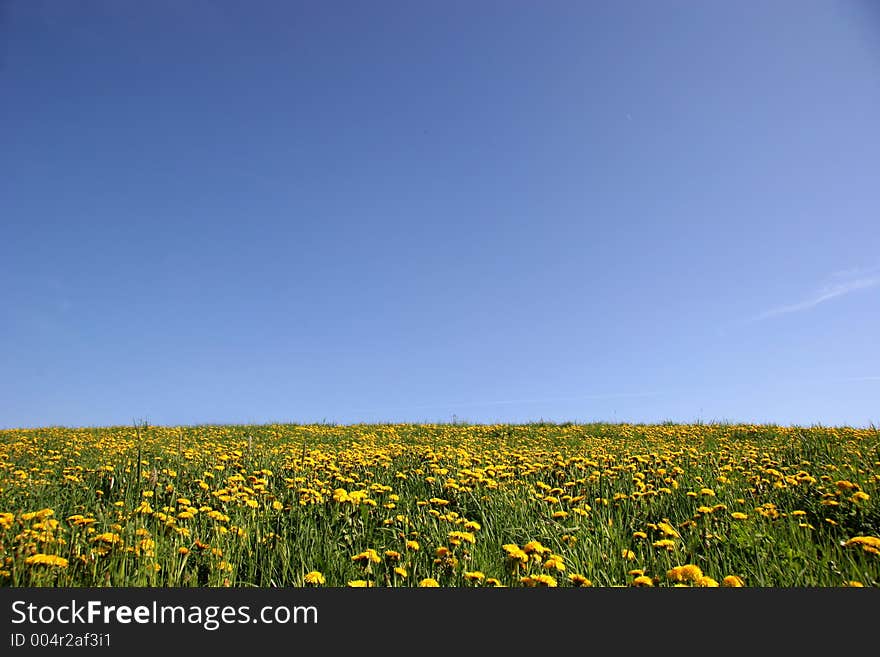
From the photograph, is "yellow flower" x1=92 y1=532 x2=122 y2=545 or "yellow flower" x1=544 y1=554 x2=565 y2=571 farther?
"yellow flower" x1=92 y1=532 x2=122 y2=545

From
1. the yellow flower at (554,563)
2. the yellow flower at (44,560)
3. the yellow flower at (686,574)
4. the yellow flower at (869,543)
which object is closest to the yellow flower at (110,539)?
the yellow flower at (44,560)

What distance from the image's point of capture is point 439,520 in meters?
4.96

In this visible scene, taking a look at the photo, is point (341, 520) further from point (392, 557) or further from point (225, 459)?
point (225, 459)

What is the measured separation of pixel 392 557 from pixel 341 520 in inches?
62.5

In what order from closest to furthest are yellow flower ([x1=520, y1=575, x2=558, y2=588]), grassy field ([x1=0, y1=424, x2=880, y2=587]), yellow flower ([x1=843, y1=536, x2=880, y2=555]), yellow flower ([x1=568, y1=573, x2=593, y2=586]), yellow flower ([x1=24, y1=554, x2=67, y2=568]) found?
yellow flower ([x1=520, y1=575, x2=558, y2=588])
yellow flower ([x1=568, y1=573, x2=593, y2=586])
yellow flower ([x1=24, y1=554, x2=67, y2=568])
grassy field ([x1=0, y1=424, x2=880, y2=587])
yellow flower ([x1=843, y1=536, x2=880, y2=555])

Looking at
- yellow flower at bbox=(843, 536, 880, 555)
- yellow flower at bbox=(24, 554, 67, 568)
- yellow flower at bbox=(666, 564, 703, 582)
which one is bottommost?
yellow flower at bbox=(843, 536, 880, 555)

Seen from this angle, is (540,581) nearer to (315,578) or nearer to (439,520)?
(315,578)

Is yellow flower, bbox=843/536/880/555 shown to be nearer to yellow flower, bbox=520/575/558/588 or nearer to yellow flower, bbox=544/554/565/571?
yellow flower, bbox=544/554/565/571

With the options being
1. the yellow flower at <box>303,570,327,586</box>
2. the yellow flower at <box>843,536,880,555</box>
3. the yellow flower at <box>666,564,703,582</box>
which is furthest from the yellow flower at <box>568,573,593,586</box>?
the yellow flower at <box>843,536,880,555</box>

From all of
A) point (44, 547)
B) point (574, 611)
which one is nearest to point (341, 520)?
point (44, 547)

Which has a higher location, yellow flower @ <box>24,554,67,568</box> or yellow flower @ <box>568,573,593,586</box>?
yellow flower @ <box>24,554,67,568</box>

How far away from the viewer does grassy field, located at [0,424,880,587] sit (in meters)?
3.48

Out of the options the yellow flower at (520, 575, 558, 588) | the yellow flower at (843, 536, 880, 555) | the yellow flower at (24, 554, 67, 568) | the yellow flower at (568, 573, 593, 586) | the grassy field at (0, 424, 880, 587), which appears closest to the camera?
the yellow flower at (520, 575, 558, 588)

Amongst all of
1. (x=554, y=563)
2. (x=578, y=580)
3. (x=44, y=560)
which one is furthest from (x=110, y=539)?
(x=578, y=580)
